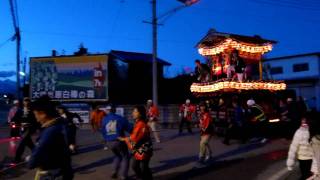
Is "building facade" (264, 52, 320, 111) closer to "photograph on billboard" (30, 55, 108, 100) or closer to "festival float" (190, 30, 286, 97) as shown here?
"photograph on billboard" (30, 55, 108, 100)

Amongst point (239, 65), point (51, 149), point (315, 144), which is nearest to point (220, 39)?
point (239, 65)

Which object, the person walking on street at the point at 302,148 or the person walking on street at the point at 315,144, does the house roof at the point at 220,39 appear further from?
the person walking on street at the point at 315,144

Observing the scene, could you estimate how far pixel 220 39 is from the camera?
84.4ft

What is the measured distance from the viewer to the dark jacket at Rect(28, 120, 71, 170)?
633 centimetres

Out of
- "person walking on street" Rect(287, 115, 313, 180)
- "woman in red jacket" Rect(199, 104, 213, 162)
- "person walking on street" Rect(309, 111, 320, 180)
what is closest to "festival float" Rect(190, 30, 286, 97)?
"woman in red jacket" Rect(199, 104, 213, 162)

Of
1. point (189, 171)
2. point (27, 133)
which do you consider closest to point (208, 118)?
point (189, 171)

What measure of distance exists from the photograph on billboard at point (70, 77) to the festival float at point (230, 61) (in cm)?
1038

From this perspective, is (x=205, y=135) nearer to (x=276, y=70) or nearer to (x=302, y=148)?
(x=302, y=148)

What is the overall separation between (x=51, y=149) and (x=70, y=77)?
31.1 m

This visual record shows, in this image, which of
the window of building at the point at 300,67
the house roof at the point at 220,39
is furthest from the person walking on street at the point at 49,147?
the window of building at the point at 300,67

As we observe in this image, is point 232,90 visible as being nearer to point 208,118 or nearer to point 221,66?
point 221,66

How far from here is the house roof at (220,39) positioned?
2525 centimetres

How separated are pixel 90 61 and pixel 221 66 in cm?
1260

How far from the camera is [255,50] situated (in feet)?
86.1
